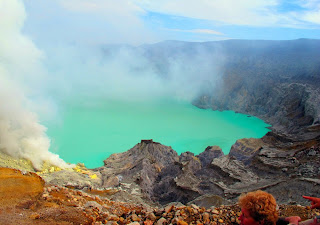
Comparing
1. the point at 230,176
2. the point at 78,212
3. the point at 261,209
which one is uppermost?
the point at 230,176

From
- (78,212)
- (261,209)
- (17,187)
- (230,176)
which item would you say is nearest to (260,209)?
(261,209)

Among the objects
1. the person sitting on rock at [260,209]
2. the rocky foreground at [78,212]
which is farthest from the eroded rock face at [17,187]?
the person sitting on rock at [260,209]

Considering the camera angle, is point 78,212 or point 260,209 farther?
point 78,212

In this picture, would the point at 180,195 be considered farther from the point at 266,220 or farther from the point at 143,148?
the point at 266,220

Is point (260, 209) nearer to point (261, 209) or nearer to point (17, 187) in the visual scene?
point (261, 209)

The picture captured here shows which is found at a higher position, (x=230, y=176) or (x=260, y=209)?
(x=230, y=176)

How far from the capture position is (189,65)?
179 ft

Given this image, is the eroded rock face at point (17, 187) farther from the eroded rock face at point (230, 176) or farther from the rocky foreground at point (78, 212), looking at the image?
the eroded rock face at point (230, 176)

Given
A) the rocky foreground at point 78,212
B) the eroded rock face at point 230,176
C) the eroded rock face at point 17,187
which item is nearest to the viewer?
the rocky foreground at point 78,212

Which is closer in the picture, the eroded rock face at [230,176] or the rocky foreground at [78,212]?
the rocky foreground at [78,212]

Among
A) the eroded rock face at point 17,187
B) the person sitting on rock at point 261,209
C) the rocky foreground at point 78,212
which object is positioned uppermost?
the eroded rock face at point 17,187

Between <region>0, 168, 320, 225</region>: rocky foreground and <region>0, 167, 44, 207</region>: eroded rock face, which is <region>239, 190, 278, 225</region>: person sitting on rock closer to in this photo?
<region>0, 168, 320, 225</region>: rocky foreground

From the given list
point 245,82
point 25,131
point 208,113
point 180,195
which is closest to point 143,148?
point 180,195

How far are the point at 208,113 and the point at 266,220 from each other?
40.1 m
